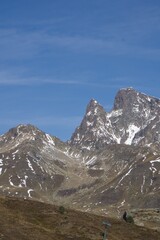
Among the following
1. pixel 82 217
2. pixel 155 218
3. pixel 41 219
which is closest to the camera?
pixel 41 219

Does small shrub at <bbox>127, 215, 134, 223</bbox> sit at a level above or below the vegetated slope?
above

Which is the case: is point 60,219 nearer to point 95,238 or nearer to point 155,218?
point 95,238

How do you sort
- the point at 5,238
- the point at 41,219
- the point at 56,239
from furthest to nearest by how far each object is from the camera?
the point at 41,219 < the point at 56,239 < the point at 5,238

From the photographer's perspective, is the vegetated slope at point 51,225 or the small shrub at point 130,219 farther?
the small shrub at point 130,219

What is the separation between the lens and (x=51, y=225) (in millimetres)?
80688

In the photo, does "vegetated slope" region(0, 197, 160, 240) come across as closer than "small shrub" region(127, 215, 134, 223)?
Yes

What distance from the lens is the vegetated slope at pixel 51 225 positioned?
73312 mm

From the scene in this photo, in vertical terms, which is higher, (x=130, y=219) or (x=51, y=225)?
(x=130, y=219)

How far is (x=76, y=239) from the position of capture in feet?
246

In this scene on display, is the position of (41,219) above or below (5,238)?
above

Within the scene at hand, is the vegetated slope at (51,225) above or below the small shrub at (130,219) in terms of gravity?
below

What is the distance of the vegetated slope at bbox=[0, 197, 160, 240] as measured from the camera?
7331 centimetres

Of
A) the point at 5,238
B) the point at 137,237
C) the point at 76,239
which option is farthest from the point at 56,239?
the point at 137,237

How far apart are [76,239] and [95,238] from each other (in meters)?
3.26
